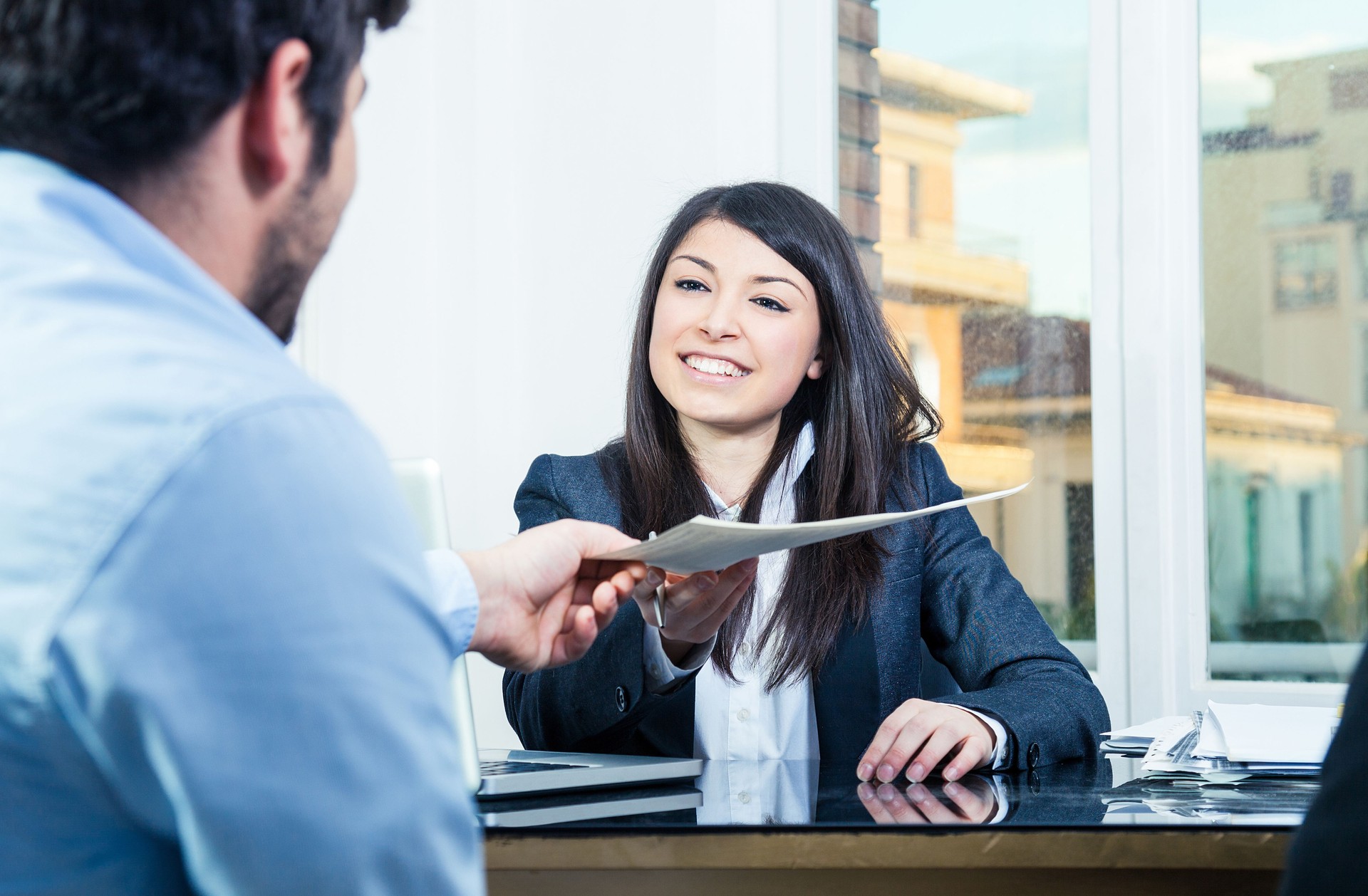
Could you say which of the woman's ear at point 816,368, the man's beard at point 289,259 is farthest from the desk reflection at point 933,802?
the woman's ear at point 816,368

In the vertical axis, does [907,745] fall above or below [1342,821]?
below

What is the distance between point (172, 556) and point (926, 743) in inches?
41.5

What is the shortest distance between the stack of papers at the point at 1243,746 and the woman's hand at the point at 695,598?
43cm

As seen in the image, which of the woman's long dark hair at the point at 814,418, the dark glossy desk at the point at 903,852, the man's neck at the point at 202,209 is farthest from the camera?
the woman's long dark hair at the point at 814,418

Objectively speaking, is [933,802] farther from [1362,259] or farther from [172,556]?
[1362,259]

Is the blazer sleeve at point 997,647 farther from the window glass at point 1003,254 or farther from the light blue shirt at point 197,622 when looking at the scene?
the light blue shirt at point 197,622

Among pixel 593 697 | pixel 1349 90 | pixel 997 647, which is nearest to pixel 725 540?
pixel 593 697

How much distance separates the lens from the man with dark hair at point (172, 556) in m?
0.40

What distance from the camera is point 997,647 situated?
5.67 feet

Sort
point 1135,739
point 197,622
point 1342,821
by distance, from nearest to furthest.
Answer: point 197,622, point 1342,821, point 1135,739

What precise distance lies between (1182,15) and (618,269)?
1223mm

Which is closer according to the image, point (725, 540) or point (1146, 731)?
point (725, 540)

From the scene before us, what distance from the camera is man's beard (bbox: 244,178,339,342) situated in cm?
56

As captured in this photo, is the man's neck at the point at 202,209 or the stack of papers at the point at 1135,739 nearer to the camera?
the man's neck at the point at 202,209
